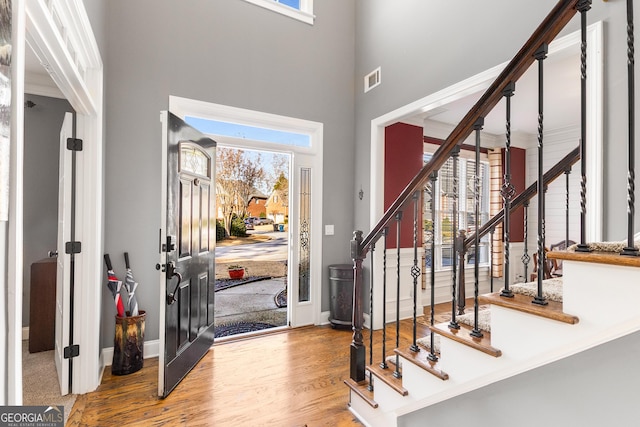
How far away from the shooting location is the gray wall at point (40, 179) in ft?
11.4

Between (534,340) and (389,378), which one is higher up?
(534,340)

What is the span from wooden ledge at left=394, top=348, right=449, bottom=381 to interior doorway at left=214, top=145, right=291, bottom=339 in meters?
3.91

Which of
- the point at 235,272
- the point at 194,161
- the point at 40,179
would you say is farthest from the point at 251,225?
the point at 194,161

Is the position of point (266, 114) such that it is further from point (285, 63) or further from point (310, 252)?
point (310, 252)

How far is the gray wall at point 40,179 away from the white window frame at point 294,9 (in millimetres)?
2651

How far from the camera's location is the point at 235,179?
22.1 feet

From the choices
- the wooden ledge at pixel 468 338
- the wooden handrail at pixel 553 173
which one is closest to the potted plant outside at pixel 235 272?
the wooden handrail at pixel 553 173

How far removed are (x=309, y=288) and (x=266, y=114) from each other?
85.5 inches

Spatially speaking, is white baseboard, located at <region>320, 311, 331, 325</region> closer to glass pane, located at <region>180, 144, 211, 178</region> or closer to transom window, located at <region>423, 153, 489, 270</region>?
transom window, located at <region>423, 153, 489, 270</region>

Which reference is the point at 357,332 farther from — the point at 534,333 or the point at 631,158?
the point at 631,158

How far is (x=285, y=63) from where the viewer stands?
3.73 metres

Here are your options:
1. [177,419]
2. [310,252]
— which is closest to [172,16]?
[310,252]

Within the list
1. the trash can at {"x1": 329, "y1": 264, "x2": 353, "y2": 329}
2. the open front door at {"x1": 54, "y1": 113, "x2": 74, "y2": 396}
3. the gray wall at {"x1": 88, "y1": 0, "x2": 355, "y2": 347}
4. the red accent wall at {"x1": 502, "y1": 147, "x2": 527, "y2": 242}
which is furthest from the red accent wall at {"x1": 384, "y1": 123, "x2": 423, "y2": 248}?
the open front door at {"x1": 54, "y1": 113, "x2": 74, "y2": 396}

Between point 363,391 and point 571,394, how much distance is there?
45.7 inches
